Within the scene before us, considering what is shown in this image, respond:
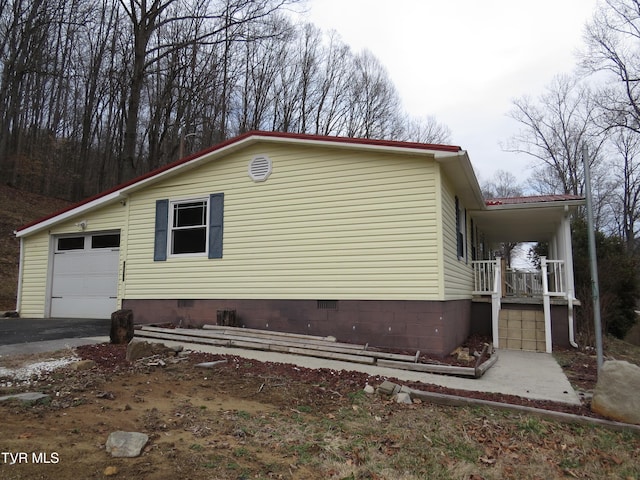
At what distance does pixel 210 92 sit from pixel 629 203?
29700mm

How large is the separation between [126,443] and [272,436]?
117 centimetres

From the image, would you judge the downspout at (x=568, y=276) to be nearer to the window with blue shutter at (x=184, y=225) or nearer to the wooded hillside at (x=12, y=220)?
the window with blue shutter at (x=184, y=225)

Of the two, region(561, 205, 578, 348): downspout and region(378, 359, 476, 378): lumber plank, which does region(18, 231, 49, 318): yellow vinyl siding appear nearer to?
region(378, 359, 476, 378): lumber plank

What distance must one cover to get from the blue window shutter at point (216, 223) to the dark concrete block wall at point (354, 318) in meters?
1.12

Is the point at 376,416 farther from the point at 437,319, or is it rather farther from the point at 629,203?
the point at 629,203

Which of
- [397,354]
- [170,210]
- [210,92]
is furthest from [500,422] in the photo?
[210,92]

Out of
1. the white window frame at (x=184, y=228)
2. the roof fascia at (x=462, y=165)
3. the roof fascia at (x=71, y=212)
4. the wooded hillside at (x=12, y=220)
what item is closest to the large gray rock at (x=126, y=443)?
the roof fascia at (x=462, y=165)

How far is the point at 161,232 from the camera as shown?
10109 mm

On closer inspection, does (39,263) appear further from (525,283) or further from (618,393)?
(525,283)

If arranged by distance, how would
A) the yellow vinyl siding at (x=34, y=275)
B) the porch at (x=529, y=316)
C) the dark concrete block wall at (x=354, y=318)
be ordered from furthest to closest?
1. the yellow vinyl siding at (x=34, y=275)
2. the porch at (x=529, y=316)
3. the dark concrete block wall at (x=354, y=318)

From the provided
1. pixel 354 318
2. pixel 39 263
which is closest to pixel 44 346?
pixel 354 318

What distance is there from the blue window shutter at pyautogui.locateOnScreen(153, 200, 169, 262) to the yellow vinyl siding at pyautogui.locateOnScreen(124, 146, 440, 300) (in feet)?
0.62

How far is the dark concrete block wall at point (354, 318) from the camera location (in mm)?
7465

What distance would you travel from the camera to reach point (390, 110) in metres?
29.5
